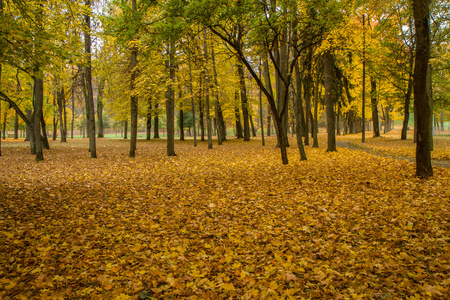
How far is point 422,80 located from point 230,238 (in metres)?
6.61

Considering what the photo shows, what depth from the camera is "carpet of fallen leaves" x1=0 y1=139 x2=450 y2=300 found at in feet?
9.96

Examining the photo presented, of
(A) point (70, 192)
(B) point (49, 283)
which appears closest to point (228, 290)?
(B) point (49, 283)

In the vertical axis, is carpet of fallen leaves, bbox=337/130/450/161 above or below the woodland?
A: above

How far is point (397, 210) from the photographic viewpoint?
512 centimetres

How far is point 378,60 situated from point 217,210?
747 inches

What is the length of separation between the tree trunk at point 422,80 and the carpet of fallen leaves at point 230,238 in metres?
Result: 0.62

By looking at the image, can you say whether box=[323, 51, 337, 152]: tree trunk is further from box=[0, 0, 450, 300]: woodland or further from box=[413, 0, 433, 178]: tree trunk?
box=[413, 0, 433, 178]: tree trunk

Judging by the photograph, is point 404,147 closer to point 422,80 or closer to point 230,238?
point 422,80

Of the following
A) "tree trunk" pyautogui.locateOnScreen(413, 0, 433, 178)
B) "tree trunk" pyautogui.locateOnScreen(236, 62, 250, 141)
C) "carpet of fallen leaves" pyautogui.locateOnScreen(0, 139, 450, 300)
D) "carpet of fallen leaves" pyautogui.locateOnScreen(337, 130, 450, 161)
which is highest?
"tree trunk" pyautogui.locateOnScreen(236, 62, 250, 141)

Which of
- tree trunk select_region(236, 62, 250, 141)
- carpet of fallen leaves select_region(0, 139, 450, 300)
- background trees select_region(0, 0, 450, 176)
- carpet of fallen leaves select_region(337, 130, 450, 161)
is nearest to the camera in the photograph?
carpet of fallen leaves select_region(0, 139, 450, 300)

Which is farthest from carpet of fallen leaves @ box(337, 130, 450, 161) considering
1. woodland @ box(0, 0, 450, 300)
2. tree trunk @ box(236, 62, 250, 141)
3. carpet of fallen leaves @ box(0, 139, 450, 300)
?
tree trunk @ box(236, 62, 250, 141)

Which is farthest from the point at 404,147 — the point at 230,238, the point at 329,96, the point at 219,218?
the point at 230,238

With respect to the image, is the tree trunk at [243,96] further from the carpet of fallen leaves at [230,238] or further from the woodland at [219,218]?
the carpet of fallen leaves at [230,238]

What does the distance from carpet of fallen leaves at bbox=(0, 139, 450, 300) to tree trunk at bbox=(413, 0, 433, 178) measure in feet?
2.03
